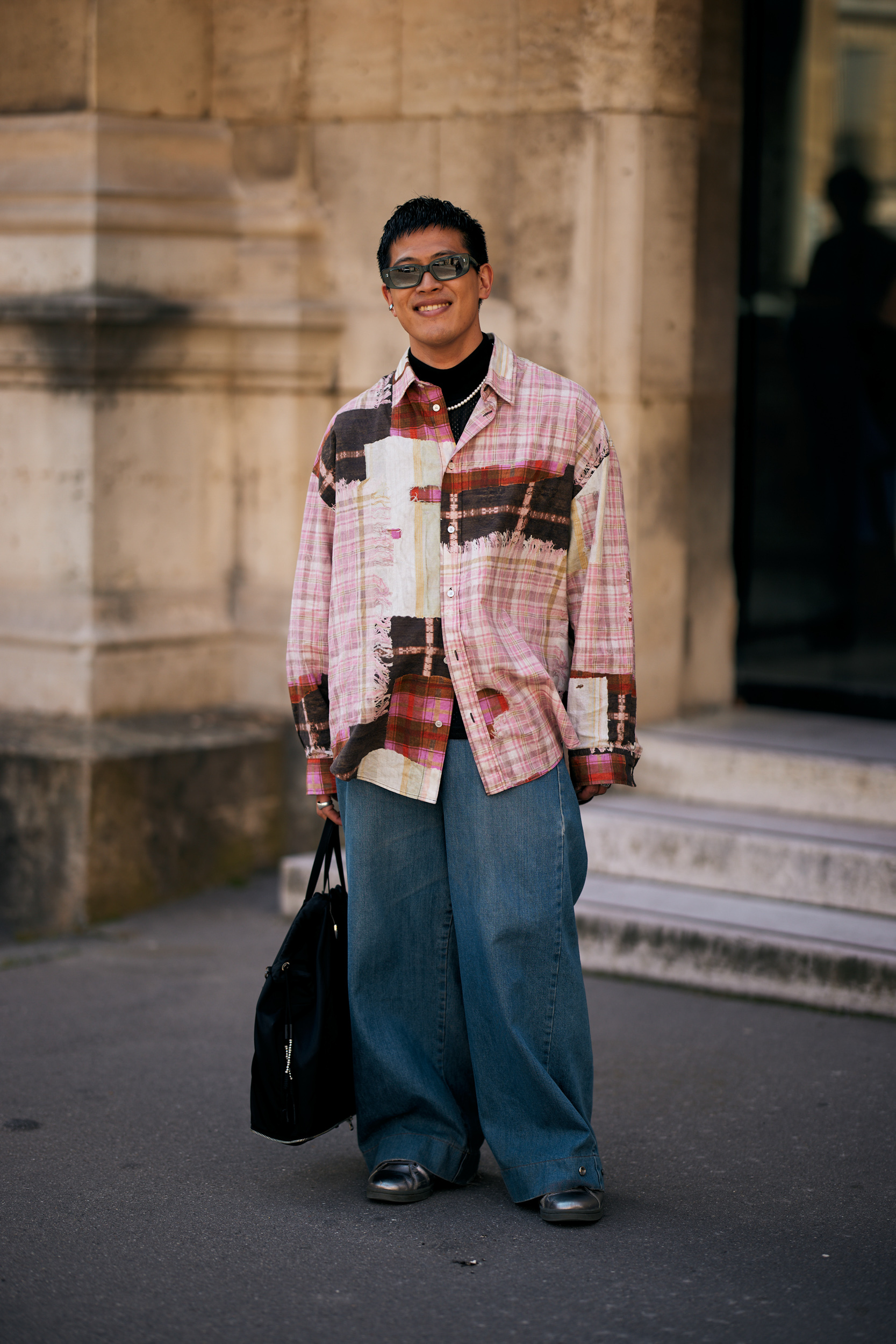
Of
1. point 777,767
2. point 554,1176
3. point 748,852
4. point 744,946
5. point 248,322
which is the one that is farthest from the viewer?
point 248,322

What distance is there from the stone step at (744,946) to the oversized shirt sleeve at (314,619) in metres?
1.77

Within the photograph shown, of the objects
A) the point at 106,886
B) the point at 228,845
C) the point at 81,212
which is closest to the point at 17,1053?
the point at 106,886

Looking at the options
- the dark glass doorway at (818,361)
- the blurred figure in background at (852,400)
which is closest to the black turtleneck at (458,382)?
the dark glass doorway at (818,361)

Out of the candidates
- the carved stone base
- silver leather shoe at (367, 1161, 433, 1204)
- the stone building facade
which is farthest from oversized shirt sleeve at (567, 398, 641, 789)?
the carved stone base

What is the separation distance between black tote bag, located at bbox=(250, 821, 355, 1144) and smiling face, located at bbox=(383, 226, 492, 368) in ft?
3.43

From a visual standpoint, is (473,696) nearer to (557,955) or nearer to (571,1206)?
(557,955)

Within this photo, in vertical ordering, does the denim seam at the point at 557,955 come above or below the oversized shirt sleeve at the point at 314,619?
below

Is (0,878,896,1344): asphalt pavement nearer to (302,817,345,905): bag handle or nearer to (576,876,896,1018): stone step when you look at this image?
(576,876,896,1018): stone step

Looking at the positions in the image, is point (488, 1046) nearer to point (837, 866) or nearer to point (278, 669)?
point (837, 866)

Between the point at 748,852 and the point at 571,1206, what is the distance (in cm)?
212

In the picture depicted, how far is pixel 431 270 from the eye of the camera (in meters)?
3.67

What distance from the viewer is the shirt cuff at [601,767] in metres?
3.80

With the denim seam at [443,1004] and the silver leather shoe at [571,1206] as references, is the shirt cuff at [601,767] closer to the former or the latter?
the denim seam at [443,1004]

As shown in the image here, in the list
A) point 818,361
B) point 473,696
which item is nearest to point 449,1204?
point 473,696
